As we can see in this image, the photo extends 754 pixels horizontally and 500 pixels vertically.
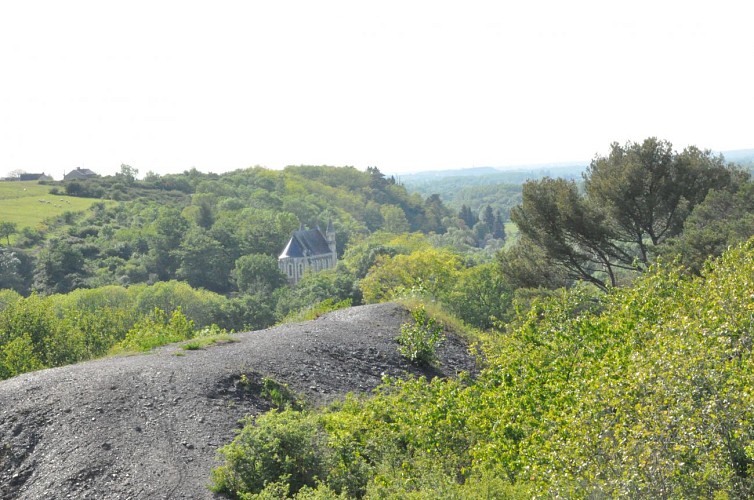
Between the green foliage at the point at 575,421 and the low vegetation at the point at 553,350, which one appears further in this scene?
the low vegetation at the point at 553,350

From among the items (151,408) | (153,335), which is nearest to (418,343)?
(151,408)

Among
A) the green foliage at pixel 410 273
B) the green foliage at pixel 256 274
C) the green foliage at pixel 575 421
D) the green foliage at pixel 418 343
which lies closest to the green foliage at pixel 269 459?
the green foliage at pixel 575 421

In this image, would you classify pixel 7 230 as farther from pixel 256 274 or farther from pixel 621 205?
pixel 621 205

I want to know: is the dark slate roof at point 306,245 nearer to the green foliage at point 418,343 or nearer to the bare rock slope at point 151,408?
the green foliage at point 418,343

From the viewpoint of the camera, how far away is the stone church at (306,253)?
90.4 meters

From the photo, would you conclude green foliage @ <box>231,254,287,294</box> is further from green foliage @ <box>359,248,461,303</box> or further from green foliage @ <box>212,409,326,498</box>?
green foliage @ <box>212,409,326,498</box>

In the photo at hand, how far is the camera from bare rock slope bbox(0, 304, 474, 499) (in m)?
11.0

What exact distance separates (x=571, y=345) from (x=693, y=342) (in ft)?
10.8

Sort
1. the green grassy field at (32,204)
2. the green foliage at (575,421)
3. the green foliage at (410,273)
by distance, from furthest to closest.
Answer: the green grassy field at (32,204)
the green foliage at (410,273)
the green foliage at (575,421)

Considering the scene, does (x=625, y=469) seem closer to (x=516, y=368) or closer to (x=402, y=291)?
(x=516, y=368)

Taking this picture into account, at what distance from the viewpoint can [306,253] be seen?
301 ft

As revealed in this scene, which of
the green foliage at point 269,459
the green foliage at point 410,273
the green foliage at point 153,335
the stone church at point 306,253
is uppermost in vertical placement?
the green foliage at point 269,459

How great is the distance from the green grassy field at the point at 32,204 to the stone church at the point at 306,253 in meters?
27.7

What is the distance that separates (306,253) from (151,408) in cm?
7910
